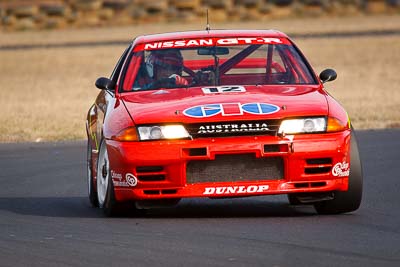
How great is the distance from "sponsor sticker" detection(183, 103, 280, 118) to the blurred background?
742 centimetres

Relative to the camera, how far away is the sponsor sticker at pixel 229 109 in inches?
336

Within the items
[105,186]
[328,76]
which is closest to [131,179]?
[105,186]

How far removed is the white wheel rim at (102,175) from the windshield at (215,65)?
67 centimetres

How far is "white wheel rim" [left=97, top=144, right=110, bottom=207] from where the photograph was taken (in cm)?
900

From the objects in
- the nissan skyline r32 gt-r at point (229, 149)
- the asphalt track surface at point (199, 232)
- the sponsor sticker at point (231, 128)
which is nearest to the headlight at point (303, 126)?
the nissan skyline r32 gt-r at point (229, 149)

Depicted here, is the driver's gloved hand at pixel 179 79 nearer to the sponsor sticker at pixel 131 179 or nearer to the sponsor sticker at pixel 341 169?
the sponsor sticker at pixel 131 179

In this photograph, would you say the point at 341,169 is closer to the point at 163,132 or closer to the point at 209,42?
the point at 163,132

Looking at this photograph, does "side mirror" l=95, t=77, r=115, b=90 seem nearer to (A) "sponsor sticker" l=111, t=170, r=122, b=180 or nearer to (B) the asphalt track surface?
(B) the asphalt track surface

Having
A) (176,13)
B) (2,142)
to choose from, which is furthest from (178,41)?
(176,13)

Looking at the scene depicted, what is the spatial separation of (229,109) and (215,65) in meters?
1.44

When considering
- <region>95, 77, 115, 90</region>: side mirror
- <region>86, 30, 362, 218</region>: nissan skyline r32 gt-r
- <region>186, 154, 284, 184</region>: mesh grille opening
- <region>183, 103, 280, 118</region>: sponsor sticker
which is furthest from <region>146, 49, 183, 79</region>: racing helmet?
<region>186, 154, 284, 184</region>: mesh grille opening

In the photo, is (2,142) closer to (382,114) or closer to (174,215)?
(382,114)

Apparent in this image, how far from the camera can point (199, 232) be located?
808 centimetres

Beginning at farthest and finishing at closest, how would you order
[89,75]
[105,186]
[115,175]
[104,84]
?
[89,75] → [104,84] → [105,186] → [115,175]
